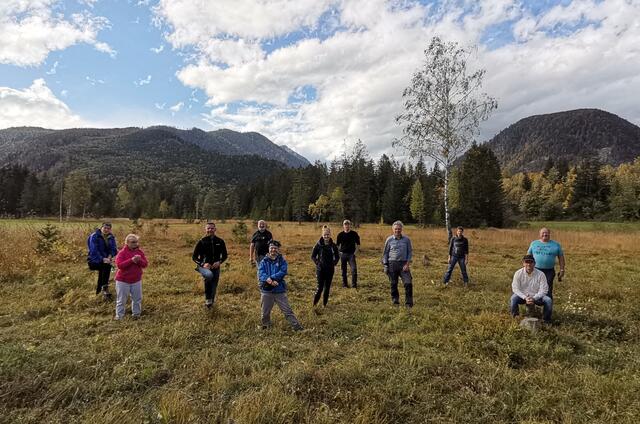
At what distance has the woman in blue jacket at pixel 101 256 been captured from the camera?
9156 millimetres

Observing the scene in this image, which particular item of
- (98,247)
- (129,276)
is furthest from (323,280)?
(98,247)

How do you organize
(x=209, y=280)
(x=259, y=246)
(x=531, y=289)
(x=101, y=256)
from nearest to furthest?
(x=531, y=289)
(x=209, y=280)
(x=101, y=256)
(x=259, y=246)

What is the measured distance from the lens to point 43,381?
4.46 meters

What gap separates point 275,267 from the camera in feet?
23.5

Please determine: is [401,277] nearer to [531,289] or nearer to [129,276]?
[531,289]

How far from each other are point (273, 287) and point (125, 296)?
10.8 ft

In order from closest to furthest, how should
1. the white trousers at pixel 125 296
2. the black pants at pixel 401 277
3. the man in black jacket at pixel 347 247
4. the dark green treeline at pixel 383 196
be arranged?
the white trousers at pixel 125 296 < the black pants at pixel 401 277 < the man in black jacket at pixel 347 247 < the dark green treeline at pixel 383 196

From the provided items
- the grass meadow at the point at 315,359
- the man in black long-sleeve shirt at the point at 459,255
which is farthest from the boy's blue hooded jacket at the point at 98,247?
the man in black long-sleeve shirt at the point at 459,255

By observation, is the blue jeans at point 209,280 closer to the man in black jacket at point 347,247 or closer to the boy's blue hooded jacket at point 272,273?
the boy's blue hooded jacket at point 272,273

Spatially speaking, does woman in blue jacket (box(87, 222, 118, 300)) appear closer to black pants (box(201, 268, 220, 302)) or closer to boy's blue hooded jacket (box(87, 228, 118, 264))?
boy's blue hooded jacket (box(87, 228, 118, 264))

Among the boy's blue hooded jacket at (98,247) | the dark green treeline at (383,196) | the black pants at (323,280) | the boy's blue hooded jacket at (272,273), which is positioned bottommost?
the black pants at (323,280)

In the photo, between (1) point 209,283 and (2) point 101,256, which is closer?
(1) point 209,283

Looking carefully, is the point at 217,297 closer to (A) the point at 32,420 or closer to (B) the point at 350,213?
(A) the point at 32,420

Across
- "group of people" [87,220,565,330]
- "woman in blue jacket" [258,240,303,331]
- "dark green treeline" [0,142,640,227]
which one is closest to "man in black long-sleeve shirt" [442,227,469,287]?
"group of people" [87,220,565,330]
